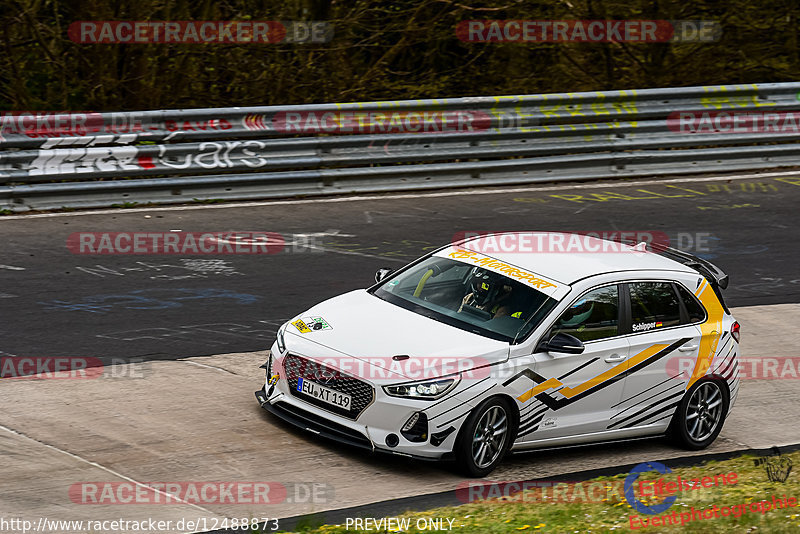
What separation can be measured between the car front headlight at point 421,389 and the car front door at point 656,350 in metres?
1.82

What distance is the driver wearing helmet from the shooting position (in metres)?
8.70

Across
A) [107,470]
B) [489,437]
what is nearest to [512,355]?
[489,437]

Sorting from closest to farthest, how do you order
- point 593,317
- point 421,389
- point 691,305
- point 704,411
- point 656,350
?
point 421,389 < point 593,317 < point 656,350 < point 691,305 < point 704,411

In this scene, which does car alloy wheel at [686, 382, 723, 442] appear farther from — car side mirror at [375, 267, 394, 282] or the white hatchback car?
car side mirror at [375, 267, 394, 282]

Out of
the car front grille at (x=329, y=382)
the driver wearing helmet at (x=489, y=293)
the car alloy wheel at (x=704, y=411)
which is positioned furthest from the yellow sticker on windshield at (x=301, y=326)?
the car alloy wheel at (x=704, y=411)

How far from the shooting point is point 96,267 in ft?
41.2

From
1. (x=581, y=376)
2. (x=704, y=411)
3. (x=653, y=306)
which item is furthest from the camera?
(x=704, y=411)

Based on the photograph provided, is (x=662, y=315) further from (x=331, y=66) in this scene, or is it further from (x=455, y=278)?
(x=331, y=66)

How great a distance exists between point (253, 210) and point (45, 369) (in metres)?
6.14

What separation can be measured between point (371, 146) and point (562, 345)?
8678 mm

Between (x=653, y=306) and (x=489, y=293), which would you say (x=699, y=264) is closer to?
(x=653, y=306)

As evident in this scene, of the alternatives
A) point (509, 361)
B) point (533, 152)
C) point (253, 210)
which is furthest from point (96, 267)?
point (533, 152)

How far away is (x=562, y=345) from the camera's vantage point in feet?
27.6

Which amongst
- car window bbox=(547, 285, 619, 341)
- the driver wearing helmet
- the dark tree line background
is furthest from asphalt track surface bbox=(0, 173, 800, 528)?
the dark tree line background
